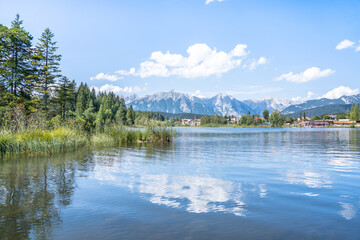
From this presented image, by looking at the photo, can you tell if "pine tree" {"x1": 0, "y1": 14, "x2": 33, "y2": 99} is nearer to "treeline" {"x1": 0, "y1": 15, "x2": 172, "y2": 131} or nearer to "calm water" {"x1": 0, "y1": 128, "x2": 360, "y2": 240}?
"treeline" {"x1": 0, "y1": 15, "x2": 172, "y2": 131}

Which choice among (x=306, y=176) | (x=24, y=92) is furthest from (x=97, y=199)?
(x=24, y=92)

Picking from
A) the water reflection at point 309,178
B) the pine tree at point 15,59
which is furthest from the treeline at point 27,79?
the water reflection at point 309,178

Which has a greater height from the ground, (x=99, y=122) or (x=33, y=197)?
(x=99, y=122)

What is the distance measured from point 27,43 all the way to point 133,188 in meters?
40.6

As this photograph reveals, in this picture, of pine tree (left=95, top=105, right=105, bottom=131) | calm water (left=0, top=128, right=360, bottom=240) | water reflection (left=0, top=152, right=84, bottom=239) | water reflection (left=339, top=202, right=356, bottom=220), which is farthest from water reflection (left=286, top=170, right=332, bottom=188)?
pine tree (left=95, top=105, right=105, bottom=131)

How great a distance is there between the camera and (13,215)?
6.85 meters

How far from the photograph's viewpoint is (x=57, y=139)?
20.8m

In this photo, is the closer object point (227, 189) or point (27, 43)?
point (227, 189)

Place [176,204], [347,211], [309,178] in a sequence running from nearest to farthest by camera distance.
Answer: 1. [347,211]
2. [176,204]
3. [309,178]

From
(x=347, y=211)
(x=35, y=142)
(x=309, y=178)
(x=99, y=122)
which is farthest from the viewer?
(x=99, y=122)

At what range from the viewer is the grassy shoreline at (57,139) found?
17.5 meters

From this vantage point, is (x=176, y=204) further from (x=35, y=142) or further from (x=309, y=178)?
(x=35, y=142)

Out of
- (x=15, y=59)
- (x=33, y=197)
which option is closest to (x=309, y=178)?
(x=33, y=197)

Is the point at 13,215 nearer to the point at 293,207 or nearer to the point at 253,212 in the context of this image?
the point at 253,212
